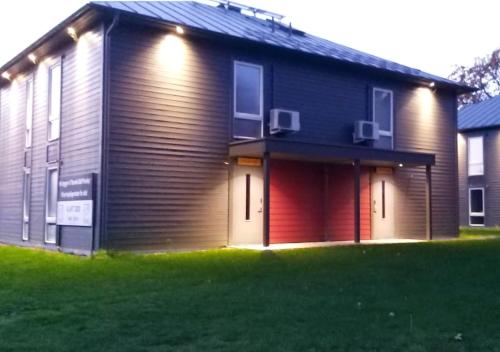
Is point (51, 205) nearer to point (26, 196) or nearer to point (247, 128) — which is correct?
point (26, 196)

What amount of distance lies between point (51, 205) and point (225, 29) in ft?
20.1

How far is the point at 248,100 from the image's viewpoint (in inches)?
578

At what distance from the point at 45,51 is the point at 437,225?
12.5 m

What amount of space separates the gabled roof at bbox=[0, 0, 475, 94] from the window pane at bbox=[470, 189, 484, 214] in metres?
10.0

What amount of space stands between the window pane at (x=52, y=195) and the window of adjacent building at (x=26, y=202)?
60.3 inches

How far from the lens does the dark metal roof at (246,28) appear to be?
13445 mm

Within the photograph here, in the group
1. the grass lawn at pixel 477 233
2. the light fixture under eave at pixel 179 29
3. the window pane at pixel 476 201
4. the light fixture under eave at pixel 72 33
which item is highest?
the light fixture under eave at pixel 72 33

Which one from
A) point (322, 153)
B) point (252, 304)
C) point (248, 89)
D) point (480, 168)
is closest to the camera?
point (252, 304)

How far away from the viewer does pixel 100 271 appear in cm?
961

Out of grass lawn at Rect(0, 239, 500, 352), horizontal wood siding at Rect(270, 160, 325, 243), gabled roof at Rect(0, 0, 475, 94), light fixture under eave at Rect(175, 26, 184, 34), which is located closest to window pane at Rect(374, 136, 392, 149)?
gabled roof at Rect(0, 0, 475, 94)

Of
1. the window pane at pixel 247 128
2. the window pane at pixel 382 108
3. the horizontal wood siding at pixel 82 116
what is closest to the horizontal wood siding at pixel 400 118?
the window pane at pixel 382 108

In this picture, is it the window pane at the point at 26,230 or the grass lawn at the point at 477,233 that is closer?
the window pane at the point at 26,230

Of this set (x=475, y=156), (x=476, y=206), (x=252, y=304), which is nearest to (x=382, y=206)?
(x=252, y=304)

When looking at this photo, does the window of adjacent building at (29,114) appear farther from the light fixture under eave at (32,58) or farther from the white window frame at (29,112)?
the light fixture under eave at (32,58)
